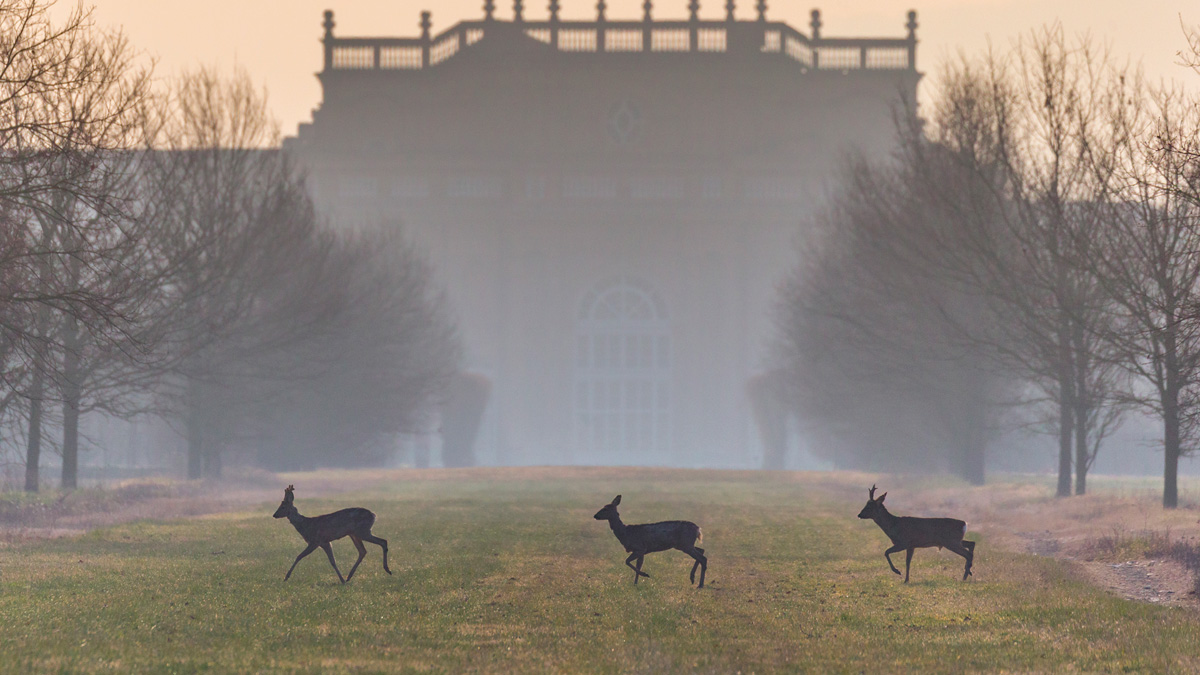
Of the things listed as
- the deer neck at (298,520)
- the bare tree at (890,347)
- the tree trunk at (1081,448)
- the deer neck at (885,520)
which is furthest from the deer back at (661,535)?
the tree trunk at (1081,448)

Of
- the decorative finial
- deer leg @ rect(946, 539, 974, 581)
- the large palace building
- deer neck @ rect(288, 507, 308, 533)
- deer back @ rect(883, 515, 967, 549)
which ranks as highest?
the decorative finial

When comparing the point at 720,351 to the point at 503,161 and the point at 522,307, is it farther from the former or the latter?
the point at 503,161

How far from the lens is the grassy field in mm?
10805

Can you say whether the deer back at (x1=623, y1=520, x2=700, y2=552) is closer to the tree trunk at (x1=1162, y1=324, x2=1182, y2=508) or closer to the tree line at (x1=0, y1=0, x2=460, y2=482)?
the tree line at (x1=0, y1=0, x2=460, y2=482)

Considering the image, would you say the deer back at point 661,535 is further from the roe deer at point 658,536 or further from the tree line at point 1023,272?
the tree line at point 1023,272

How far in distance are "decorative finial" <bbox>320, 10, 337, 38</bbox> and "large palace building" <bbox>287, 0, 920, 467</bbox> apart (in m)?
0.12

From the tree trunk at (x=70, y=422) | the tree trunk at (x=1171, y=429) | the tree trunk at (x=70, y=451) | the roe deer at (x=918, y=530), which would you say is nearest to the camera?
the roe deer at (x=918, y=530)

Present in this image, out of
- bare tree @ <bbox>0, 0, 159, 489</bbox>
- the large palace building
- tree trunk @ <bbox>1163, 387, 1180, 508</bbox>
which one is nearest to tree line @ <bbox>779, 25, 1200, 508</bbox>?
tree trunk @ <bbox>1163, 387, 1180, 508</bbox>

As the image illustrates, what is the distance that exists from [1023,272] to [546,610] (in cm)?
1836

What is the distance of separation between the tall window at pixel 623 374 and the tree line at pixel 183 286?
1203 inches

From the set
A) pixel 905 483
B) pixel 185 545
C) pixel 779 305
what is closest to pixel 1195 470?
pixel 779 305

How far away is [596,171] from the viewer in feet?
263

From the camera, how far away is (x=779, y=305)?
5419 centimetres

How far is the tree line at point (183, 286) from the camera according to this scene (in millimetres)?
20312
